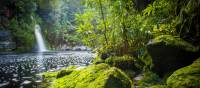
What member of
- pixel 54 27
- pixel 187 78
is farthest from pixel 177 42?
pixel 54 27

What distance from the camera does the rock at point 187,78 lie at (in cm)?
546

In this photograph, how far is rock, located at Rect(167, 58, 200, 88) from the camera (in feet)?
17.9

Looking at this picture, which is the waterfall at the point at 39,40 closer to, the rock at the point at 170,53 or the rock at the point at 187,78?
the rock at the point at 170,53

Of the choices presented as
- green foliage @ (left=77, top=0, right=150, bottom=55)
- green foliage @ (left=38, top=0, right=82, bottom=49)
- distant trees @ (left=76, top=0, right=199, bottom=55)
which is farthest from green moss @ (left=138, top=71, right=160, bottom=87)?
green foliage @ (left=38, top=0, right=82, bottom=49)

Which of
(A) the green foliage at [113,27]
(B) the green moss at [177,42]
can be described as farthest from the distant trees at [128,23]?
(B) the green moss at [177,42]

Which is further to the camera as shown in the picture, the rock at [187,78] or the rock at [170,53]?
the rock at [170,53]

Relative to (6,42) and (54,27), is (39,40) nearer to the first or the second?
(54,27)

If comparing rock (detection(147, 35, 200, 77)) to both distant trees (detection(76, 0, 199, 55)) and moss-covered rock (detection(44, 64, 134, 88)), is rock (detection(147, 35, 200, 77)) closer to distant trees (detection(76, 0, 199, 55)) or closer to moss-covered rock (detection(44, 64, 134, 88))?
distant trees (detection(76, 0, 199, 55))

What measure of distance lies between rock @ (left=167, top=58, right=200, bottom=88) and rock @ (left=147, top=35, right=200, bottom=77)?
1977 mm

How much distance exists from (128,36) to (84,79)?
17.0 ft

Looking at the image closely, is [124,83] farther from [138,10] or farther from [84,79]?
[138,10]

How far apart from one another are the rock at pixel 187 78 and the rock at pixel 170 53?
198cm

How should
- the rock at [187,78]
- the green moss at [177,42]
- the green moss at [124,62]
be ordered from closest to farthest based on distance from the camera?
the rock at [187,78]
the green moss at [177,42]
the green moss at [124,62]

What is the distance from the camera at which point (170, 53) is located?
8.41m
